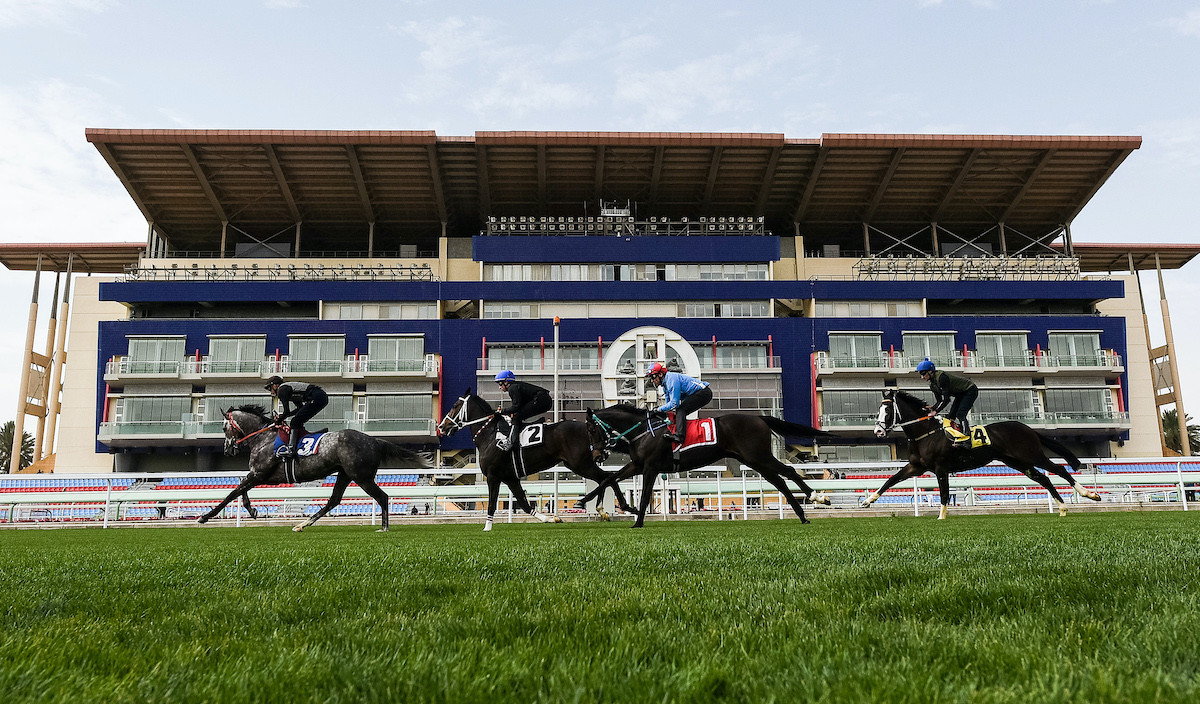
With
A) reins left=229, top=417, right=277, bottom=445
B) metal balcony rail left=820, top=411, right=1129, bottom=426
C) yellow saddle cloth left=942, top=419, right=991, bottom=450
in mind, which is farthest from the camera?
metal balcony rail left=820, top=411, right=1129, bottom=426

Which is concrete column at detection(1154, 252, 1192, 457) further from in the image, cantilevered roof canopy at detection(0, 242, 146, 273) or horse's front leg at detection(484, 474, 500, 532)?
cantilevered roof canopy at detection(0, 242, 146, 273)

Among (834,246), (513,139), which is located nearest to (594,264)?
(513,139)

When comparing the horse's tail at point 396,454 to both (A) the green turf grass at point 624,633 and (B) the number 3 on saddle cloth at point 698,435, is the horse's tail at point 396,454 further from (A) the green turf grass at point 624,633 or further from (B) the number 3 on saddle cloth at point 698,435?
(A) the green turf grass at point 624,633

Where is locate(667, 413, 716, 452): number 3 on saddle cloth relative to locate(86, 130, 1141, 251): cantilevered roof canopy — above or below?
below

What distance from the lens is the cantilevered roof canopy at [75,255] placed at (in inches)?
2434

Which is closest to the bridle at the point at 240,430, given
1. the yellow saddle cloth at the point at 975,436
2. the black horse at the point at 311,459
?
the black horse at the point at 311,459

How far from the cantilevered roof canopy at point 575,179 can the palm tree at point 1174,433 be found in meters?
19.4

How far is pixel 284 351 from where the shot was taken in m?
55.6

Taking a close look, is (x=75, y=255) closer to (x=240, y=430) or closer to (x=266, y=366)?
(x=266, y=366)

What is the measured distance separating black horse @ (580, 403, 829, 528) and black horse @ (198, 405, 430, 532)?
3.69 meters

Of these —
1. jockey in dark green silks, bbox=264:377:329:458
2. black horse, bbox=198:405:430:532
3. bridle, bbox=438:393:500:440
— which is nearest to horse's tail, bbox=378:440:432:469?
black horse, bbox=198:405:430:532

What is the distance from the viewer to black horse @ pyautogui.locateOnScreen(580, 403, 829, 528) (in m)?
14.1

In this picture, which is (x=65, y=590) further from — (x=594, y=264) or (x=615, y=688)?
(x=594, y=264)

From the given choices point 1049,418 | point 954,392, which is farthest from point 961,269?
point 954,392
